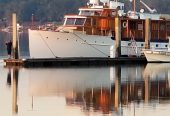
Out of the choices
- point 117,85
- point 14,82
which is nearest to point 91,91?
point 117,85

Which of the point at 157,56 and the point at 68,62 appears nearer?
the point at 68,62

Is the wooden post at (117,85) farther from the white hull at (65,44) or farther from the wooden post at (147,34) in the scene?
the white hull at (65,44)

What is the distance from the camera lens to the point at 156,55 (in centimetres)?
6481

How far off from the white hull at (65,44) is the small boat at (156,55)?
3613 millimetres

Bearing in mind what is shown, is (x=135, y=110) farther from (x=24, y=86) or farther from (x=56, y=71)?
(x=56, y=71)

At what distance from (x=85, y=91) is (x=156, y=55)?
22237mm

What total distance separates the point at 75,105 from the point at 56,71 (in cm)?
1881

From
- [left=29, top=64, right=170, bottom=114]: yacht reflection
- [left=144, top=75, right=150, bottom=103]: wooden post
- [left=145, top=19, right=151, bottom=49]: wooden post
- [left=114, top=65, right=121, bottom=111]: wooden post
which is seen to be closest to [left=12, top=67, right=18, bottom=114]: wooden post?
[left=29, top=64, right=170, bottom=114]: yacht reflection

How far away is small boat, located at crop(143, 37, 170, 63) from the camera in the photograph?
2542 inches

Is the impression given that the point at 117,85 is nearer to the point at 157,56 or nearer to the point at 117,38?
the point at 117,38

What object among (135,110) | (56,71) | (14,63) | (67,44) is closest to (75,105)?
(135,110)

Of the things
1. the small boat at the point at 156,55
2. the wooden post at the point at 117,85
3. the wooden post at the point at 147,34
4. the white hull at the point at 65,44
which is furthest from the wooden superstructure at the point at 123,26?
the wooden post at the point at 117,85

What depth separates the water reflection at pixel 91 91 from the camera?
36.2m

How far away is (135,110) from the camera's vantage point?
3591 centimetres
